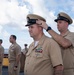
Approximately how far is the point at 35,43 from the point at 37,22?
296 millimetres

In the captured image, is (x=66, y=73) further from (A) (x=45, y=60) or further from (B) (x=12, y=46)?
(B) (x=12, y=46)

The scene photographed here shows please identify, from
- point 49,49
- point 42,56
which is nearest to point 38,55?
point 42,56

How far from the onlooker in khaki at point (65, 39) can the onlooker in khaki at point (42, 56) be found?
0.09m

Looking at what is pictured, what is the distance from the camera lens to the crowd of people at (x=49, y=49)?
3.19 meters

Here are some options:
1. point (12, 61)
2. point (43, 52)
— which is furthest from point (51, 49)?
point (12, 61)

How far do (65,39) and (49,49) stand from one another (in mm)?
256

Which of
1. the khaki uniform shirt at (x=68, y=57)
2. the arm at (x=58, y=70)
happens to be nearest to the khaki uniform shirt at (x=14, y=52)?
the khaki uniform shirt at (x=68, y=57)

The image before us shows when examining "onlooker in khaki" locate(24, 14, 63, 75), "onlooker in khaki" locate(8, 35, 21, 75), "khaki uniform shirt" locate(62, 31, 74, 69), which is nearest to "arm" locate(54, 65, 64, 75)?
"onlooker in khaki" locate(24, 14, 63, 75)

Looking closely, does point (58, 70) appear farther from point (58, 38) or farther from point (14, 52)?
point (14, 52)

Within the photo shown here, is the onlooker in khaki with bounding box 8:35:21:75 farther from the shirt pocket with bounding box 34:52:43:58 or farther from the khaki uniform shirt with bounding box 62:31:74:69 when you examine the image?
the shirt pocket with bounding box 34:52:43:58

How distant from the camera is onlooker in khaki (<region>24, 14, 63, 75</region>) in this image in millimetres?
3166

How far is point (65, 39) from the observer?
3273mm

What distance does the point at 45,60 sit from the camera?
3.21 m

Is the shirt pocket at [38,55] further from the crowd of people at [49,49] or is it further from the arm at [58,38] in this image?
the arm at [58,38]
